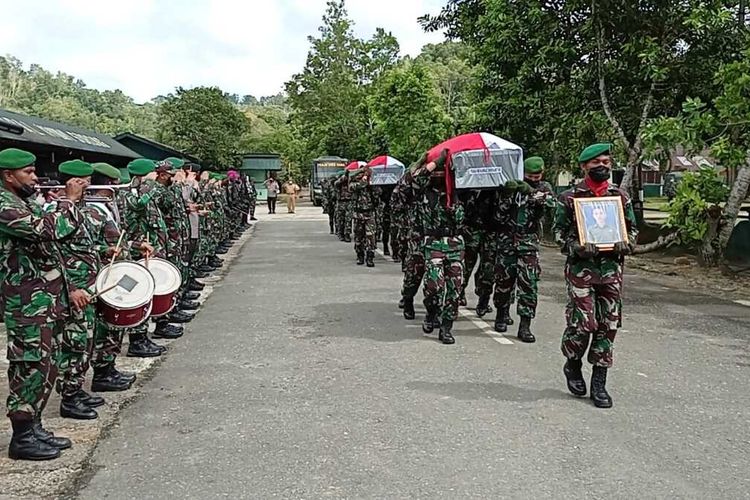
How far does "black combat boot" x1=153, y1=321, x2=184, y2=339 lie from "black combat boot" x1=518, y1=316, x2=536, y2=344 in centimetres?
358

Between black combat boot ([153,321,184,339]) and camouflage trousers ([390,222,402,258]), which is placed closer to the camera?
black combat boot ([153,321,184,339])

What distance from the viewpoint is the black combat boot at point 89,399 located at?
226 inches

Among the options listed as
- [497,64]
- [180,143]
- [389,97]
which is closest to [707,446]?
[497,64]

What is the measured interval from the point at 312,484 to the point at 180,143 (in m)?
44.2

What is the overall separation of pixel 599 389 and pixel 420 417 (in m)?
1.37

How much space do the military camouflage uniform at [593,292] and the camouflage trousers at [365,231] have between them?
8.80 meters

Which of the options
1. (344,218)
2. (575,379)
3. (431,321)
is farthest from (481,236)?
(344,218)

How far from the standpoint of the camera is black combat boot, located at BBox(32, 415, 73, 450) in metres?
4.87

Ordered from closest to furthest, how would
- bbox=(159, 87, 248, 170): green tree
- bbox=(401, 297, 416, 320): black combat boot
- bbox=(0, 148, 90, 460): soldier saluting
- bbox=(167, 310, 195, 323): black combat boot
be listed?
bbox=(0, 148, 90, 460): soldier saluting < bbox=(167, 310, 195, 323): black combat boot < bbox=(401, 297, 416, 320): black combat boot < bbox=(159, 87, 248, 170): green tree

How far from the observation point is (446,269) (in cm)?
781

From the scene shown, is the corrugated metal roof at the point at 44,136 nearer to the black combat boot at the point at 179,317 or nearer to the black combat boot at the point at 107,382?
the black combat boot at the point at 179,317

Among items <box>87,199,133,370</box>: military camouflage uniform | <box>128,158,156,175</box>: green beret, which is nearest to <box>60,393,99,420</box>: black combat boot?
<box>87,199,133,370</box>: military camouflage uniform

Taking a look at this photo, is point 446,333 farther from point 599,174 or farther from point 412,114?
point 412,114

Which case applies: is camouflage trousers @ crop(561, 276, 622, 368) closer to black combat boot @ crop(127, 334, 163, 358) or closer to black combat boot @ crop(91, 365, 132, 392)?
black combat boot @ crop(91, 365, 132, 392)
